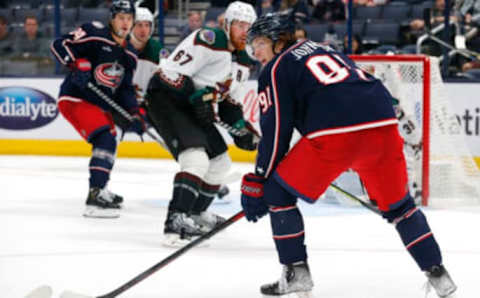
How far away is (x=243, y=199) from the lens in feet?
7.64

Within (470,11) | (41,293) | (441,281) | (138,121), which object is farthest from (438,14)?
(41,293)

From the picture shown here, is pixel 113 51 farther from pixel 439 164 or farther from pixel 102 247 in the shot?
pixel 439 164

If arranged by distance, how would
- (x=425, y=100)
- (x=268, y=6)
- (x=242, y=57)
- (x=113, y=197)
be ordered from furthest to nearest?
1. (x=268, y=6)
2. (x=425, y=100)
3. (x=113, y=197)
4. (x=242, y=57)

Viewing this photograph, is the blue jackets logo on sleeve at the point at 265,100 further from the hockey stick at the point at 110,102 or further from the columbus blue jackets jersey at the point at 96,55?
the columbus blue jackets jersey at the point at 96,55

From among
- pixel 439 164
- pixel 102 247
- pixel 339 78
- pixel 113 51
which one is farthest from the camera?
pixel 439 164

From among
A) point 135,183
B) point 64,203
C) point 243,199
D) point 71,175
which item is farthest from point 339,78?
point 71,175

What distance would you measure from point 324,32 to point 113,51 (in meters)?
2.82

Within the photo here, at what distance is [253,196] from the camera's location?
7.55 ft

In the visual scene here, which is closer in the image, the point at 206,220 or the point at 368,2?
the point at 206,220

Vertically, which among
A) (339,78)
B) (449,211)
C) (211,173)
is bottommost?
(449,211)

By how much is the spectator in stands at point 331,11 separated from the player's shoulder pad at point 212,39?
11.2ft

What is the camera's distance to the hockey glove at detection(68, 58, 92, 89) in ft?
13.1

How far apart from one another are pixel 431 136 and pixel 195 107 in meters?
1.56

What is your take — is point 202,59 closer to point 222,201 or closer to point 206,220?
point 206,220
